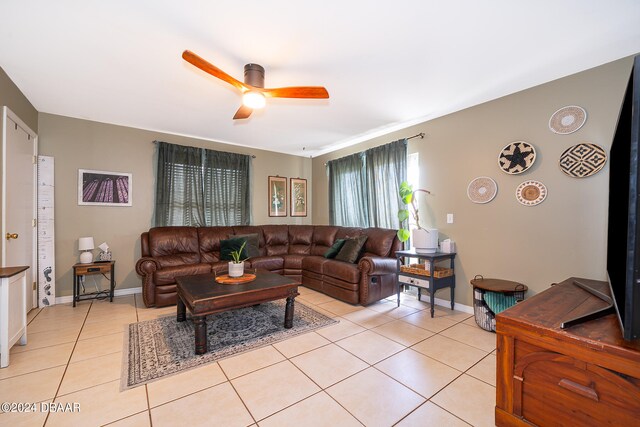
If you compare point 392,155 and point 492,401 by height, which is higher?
point 392,155

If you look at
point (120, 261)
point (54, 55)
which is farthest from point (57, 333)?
point (54, 55)

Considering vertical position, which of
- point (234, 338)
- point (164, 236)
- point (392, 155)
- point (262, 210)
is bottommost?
point (234, 338)

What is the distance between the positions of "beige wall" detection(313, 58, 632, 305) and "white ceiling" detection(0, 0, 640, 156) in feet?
0.67

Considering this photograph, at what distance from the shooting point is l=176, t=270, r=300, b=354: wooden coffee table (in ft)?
7.44

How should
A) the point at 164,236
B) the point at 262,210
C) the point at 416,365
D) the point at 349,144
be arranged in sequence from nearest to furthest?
the point at 416,365, the point at 164,236, the point at 349,144, the point at 262,210

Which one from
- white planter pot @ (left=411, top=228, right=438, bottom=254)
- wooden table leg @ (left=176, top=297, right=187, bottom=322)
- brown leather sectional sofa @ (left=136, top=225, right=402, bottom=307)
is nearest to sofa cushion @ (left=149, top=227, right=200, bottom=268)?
brown leather sectional sofa @ (left=136, top=225, right=402, bottom=307)

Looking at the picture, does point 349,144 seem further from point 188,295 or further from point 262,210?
point 188,295

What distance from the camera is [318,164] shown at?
6.01 m

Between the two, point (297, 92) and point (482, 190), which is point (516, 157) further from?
point (297, 92)

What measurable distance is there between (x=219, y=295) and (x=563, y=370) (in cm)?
233

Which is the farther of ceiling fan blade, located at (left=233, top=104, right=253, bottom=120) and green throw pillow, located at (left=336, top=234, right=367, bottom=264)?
green throw pillow, located at (left=336, top=234, right=367, bottom=264)

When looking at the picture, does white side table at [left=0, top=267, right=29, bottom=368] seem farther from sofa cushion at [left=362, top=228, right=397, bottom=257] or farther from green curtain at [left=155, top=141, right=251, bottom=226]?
sofa cushion at [left=362, top=228, right=397, bottom=257]

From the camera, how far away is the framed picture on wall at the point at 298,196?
5.95 metres

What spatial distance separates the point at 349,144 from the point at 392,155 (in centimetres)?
122
